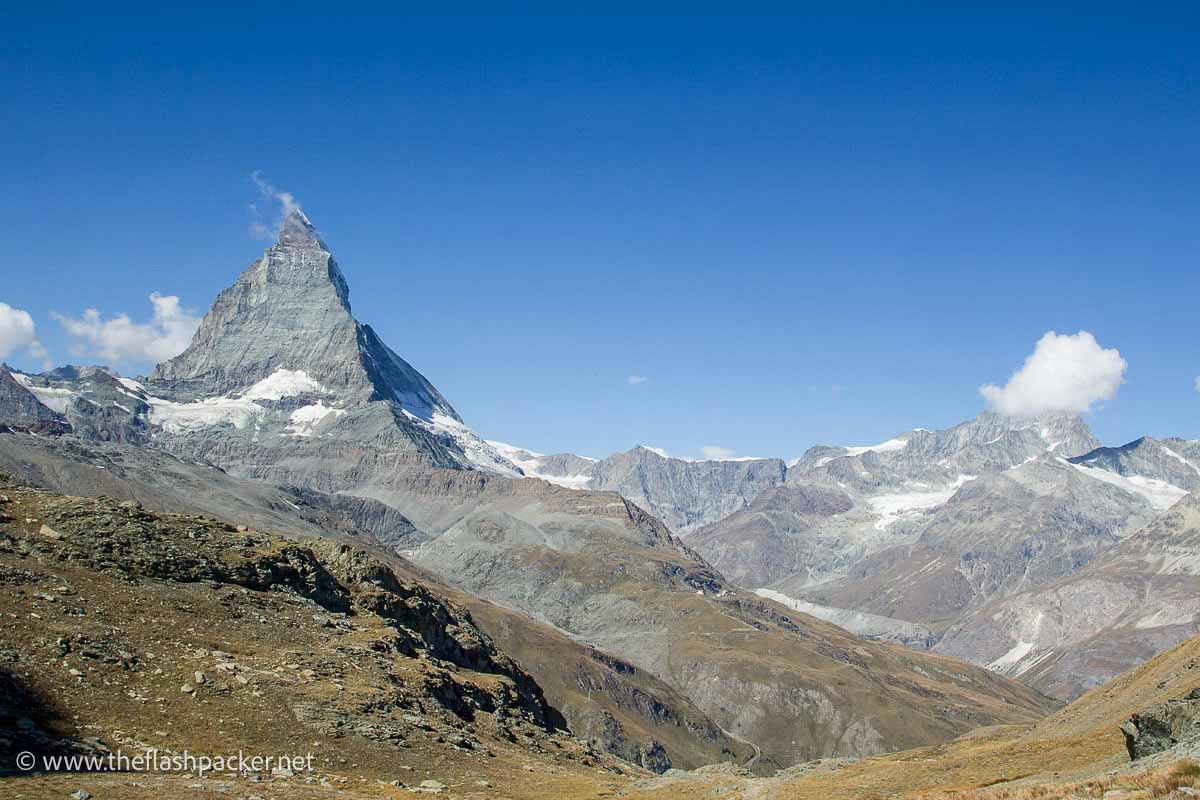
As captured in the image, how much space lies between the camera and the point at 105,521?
70562 millimetres

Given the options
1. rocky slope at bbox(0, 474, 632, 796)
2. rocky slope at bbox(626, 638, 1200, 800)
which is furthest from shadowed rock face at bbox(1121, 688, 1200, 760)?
rocky slope at bbox(0, 474, 632, 796)

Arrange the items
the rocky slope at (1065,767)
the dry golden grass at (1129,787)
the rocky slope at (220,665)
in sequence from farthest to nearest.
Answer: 1. the rocky slope at (220,665)
2. the rocky slope at (1065,767)
3. the dry golden grass at (1129,787)

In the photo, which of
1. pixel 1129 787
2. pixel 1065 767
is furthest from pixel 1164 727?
pixel 1129 787

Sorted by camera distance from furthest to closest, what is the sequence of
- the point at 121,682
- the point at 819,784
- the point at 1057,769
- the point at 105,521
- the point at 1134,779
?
the point at 105,521 < the point at 819,784 < the point at 1057,769 < the point at 121,682 < the point at 1134,779

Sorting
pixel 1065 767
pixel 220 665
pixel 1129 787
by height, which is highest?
pixel 220 665

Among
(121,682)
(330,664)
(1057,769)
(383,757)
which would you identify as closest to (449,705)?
(330,664)

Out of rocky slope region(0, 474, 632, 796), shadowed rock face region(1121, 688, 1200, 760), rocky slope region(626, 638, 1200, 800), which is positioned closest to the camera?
rocky slope region(626, 638, 1200, 800)

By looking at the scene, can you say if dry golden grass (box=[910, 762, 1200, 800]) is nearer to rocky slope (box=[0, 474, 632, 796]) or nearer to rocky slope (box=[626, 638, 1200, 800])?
rocky slope (box=[626, 638, 1200, 800])

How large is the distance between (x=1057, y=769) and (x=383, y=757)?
39.9m

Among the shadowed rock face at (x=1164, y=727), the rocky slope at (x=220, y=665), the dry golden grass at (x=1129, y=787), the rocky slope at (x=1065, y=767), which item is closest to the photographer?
the dry golden grass at (x=1129, y=787)

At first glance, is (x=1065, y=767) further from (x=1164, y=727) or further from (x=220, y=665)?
(x=220, y=665)

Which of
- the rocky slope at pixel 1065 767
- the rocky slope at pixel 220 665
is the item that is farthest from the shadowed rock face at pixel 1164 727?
the rocky slope at pixel 220 665

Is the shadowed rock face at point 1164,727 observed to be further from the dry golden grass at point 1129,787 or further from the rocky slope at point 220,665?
the rocky slope at point 220,665

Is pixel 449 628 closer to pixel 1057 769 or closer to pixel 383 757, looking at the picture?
pixel 383 757
